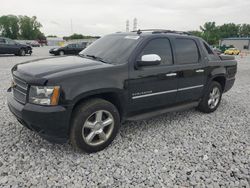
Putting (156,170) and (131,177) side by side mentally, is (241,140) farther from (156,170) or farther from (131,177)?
(131,177)

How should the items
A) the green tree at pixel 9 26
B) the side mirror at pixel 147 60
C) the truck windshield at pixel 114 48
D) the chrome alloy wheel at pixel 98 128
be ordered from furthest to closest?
the green tree at pixel 9 26 → the truck windshield at pixel 114 48 → the side mirror at pixel 147 60 → the chrome alloy wheel at pixel 98 128

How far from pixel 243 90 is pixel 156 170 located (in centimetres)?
612

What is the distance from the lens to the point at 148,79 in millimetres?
3641

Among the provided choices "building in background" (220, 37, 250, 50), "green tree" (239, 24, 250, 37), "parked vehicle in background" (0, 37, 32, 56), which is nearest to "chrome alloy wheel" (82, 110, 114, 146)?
"parked vehicle in background" (0, 37, 32, 56)

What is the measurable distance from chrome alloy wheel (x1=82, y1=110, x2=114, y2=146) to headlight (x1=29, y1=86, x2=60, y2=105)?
0.57 metres

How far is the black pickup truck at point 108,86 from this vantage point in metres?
2.85

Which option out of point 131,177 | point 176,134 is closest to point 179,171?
point 131,177

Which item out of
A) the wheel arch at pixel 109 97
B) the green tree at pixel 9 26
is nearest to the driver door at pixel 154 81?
the wheel arch at pixel 109 97

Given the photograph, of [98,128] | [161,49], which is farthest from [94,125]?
[161,49]

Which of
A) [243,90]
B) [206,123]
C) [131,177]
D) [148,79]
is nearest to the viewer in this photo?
[131,177]

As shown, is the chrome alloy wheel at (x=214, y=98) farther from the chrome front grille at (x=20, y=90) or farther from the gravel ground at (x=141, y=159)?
the chrome front grille at (x=20, y=90)

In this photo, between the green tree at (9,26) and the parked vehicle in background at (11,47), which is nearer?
the parked vehicle in background at (11,47)

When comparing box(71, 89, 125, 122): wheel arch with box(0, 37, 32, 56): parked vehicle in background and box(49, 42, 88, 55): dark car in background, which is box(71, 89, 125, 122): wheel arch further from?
box(49, 42, 88, 55): dark car in background

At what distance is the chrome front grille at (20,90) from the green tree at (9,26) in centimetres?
10585
